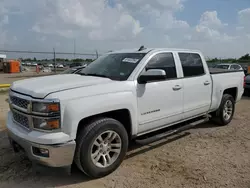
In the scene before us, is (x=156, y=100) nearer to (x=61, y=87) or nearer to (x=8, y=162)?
(x=61, y=87)

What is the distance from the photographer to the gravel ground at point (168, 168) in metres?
3.21

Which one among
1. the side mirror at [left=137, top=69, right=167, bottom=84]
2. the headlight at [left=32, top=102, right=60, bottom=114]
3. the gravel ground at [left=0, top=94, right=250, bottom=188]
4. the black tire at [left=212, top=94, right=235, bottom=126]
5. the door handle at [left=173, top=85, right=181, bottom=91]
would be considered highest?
the side mirror at [left=137, top=69, right=167, bottom=84]

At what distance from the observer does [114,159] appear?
3.46 m

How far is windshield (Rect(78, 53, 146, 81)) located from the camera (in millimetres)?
3829

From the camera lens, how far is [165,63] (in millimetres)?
4273

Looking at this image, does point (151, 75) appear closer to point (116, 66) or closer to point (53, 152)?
point (116, 66)

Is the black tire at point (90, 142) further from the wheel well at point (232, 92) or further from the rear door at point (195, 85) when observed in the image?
the wheel well at point (232, 92)

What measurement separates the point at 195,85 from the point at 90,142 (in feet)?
8.37

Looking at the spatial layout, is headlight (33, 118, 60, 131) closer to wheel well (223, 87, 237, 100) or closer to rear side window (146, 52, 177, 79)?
rear side window (146, 52, 177, 79)

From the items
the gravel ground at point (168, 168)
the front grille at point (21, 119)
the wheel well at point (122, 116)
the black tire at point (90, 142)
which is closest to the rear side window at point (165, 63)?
the wheel well at point (122, 116)

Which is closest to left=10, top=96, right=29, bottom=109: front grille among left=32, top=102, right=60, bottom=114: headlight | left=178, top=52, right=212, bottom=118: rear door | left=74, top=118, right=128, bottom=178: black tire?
left=32, top=102, right=60, bottom=114: headlight

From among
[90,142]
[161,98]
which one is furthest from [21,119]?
[161,98]

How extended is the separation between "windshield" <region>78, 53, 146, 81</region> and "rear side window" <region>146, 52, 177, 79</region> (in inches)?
8.4

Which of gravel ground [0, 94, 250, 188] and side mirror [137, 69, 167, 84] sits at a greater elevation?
side mirror [137, 69, 167, 84]
